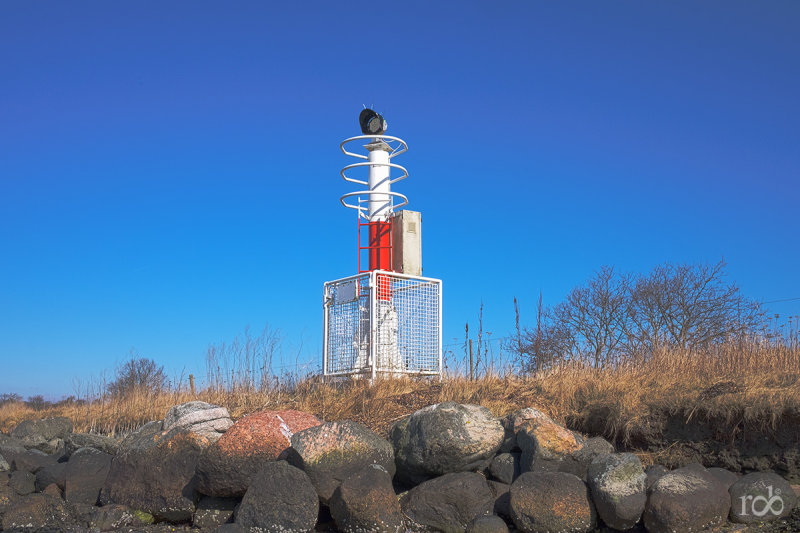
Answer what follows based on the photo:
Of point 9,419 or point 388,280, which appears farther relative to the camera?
point 9,419

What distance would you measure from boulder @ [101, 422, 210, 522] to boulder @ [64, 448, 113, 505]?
0.36 m

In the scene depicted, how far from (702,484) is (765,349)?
14.3 feet

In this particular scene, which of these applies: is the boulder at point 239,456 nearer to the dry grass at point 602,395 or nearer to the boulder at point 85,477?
the dry grass at point 602,395

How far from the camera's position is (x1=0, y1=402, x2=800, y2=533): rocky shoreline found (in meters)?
6.93

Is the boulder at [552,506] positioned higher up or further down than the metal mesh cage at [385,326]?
further down

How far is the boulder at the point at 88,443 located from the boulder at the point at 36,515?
93.4 inches

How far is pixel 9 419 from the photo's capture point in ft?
65.1

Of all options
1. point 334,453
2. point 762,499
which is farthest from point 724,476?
point 334,453

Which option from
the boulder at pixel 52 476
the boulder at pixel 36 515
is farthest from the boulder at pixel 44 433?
the boulder at pixel 36 515

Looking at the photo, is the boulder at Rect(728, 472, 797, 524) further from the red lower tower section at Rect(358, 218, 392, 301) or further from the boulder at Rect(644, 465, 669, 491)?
the red lower tower section at Rect(358, 218, 392, 301)

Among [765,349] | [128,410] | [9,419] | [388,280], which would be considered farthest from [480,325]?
→ [9,419]

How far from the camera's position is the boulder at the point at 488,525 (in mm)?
7008

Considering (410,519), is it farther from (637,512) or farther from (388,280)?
(388,280)

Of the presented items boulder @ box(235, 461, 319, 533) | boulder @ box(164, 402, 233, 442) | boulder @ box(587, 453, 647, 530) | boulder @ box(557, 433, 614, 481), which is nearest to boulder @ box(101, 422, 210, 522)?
boulder @ box(164, 402, 233, 442)
